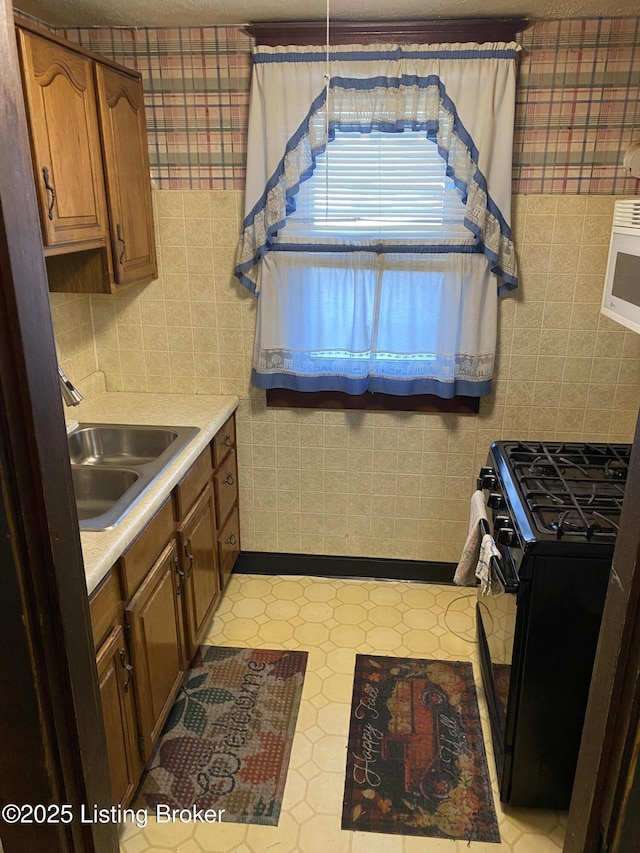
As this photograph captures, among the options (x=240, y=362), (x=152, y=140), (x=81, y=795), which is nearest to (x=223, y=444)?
(x=240, y=362)

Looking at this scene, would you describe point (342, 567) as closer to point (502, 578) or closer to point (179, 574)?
point (179, 574)

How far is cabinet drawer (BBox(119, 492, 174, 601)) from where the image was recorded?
177 cm

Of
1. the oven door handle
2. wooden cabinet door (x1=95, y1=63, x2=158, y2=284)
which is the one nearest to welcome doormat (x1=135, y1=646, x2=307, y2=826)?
the oven door handle

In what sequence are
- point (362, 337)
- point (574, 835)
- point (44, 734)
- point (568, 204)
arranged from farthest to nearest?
point (362, 337), point (568, 204), point (574, 835), point (44, 734)

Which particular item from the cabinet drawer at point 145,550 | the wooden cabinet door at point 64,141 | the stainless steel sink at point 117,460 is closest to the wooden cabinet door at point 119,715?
the cabinet drawer at point 145,550

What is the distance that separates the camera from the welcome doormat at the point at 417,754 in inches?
76.1

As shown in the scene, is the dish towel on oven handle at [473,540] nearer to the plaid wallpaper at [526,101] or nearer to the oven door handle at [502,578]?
the oven door handle at [502,578]

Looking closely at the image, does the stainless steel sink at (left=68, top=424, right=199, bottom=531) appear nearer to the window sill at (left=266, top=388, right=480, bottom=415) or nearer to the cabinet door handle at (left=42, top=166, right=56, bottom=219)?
the window sill at (left=266, top=388, right=480, bottom=415)

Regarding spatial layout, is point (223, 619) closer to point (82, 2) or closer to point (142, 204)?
point (142, 204)

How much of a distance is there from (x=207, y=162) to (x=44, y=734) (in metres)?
2.38

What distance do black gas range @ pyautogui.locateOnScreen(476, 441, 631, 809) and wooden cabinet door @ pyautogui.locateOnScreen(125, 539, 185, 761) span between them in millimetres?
1055

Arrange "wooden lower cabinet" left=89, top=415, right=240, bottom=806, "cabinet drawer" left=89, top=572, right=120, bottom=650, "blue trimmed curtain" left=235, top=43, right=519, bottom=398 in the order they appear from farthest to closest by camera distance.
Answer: "blue trimmed curtain" left=235, top=43, right=519, bottom=398
"wooden lower cabinet" left=89, top=415, right=240, bottom=806
"cabinet drawer" left=89, top=572, right=120, bottom=650

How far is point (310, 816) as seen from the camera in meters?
1.94

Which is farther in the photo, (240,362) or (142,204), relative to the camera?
(240,362)
